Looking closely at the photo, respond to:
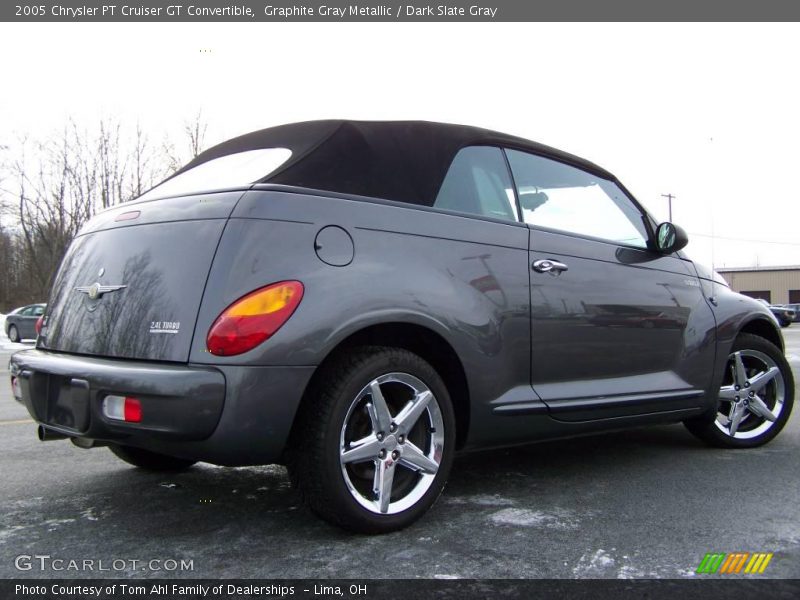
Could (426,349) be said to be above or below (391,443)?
above

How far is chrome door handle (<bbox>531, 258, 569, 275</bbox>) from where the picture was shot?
322 cm

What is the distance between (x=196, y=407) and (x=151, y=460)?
1536 mm

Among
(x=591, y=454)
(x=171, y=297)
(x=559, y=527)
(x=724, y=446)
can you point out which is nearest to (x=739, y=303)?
(x=724, y=446)

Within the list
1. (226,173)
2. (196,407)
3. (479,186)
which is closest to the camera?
(196,407)

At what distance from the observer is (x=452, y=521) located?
2.85 meters

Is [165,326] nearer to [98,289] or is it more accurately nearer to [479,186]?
[98,289]

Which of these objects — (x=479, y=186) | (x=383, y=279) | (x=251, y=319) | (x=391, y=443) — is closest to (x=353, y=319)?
(x=383, y=279)

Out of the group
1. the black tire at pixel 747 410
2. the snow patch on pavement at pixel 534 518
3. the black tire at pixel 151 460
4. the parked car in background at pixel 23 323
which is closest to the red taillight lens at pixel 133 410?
the black tire at pixel 151 460

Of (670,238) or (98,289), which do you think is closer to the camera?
(98,289)

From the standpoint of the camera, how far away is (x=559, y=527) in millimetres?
2787

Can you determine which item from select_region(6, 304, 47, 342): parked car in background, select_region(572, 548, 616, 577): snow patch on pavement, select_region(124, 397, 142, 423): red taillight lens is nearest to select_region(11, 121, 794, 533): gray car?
select_region(124, 397, 142, 423): red taillight lens

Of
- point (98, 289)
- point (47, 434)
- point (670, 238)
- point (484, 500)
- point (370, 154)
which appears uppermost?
Answer: point (370, 154)

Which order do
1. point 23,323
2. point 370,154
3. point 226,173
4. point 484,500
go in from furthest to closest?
point 23,323 < point 484,500 < point 226,173 < point 370,154

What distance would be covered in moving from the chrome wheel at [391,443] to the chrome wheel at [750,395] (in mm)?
2379
